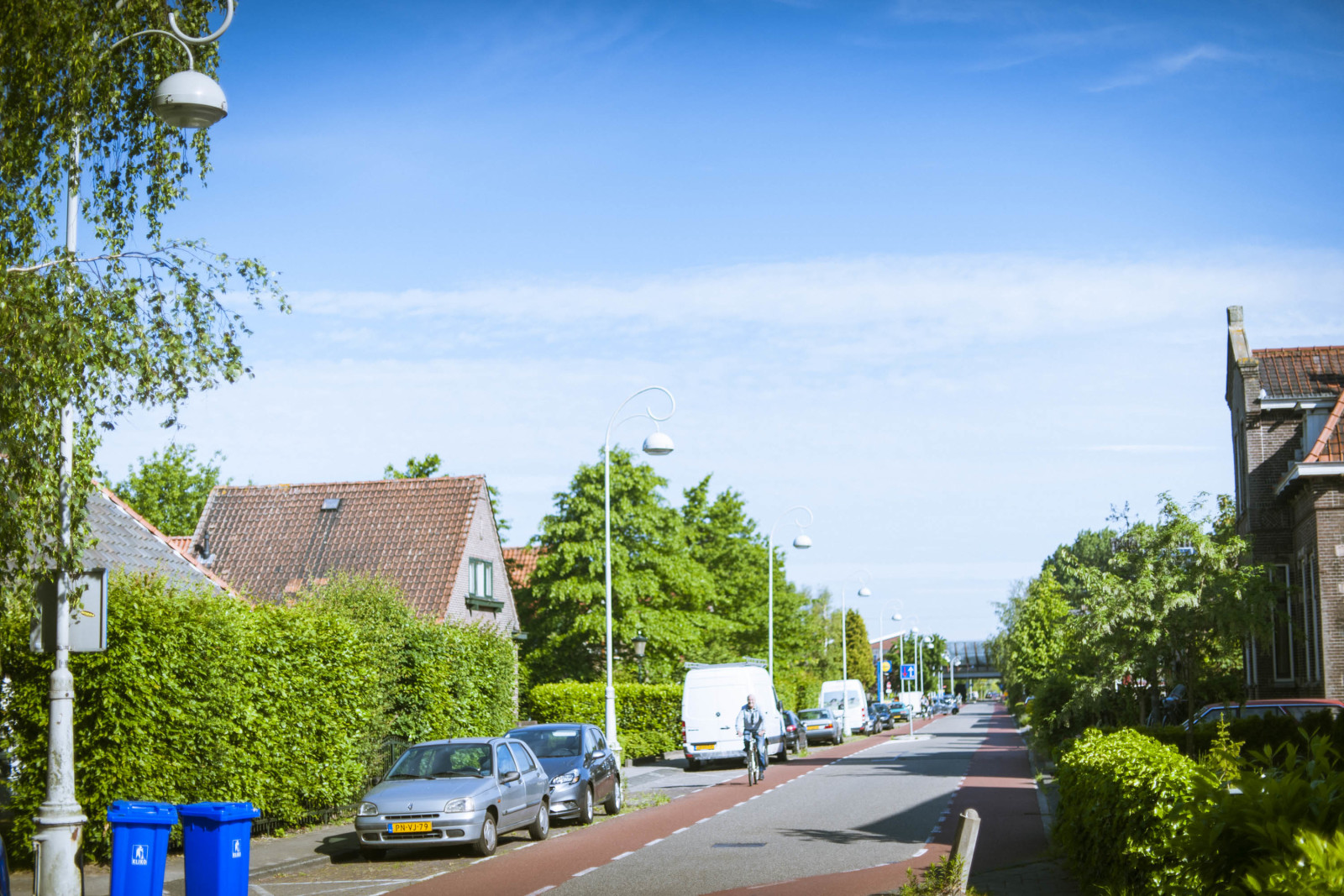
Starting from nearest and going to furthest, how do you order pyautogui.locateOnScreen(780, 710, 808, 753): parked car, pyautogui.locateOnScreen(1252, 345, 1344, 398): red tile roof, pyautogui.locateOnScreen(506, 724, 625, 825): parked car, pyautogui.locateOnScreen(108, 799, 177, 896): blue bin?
pyautogui.locateOnScreen(108, 799, 177, 896): blue bin → pyautogui.locateOnScreen(506, 724, 625, 825): parked car → pyautogui.locateOnScreen(1252, 345, 1344, 398): red tile roof → pyautogui.locateOnScreen(780, 710, 808, 753): parked car

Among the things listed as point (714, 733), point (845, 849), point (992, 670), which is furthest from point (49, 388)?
point (992, 670)

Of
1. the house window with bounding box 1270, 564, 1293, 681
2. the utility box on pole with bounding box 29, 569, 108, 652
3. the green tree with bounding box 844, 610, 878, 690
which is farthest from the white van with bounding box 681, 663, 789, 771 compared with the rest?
the green tree with bounding box 844, 610, 878, 690

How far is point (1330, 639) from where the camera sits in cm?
2959

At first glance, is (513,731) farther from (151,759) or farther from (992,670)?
(992,670)

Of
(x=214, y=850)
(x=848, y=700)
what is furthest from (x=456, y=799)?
(x=848, y=700)

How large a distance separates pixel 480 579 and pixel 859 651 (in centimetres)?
8839

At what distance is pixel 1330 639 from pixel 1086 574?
1138 cm

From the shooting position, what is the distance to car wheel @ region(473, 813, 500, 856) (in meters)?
15.8

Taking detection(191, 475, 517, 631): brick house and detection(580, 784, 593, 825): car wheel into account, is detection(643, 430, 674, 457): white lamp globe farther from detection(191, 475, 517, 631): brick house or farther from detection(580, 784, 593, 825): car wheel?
detection(191, 475, 517, 631): brick house

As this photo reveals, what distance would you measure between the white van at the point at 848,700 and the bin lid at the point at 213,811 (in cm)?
4713

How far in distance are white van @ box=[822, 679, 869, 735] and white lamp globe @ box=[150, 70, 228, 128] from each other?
4929cm

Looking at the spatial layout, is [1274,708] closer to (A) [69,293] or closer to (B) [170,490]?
(A) [69,293]

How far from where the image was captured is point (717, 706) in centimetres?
3400

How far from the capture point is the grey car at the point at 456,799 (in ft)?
50.5
